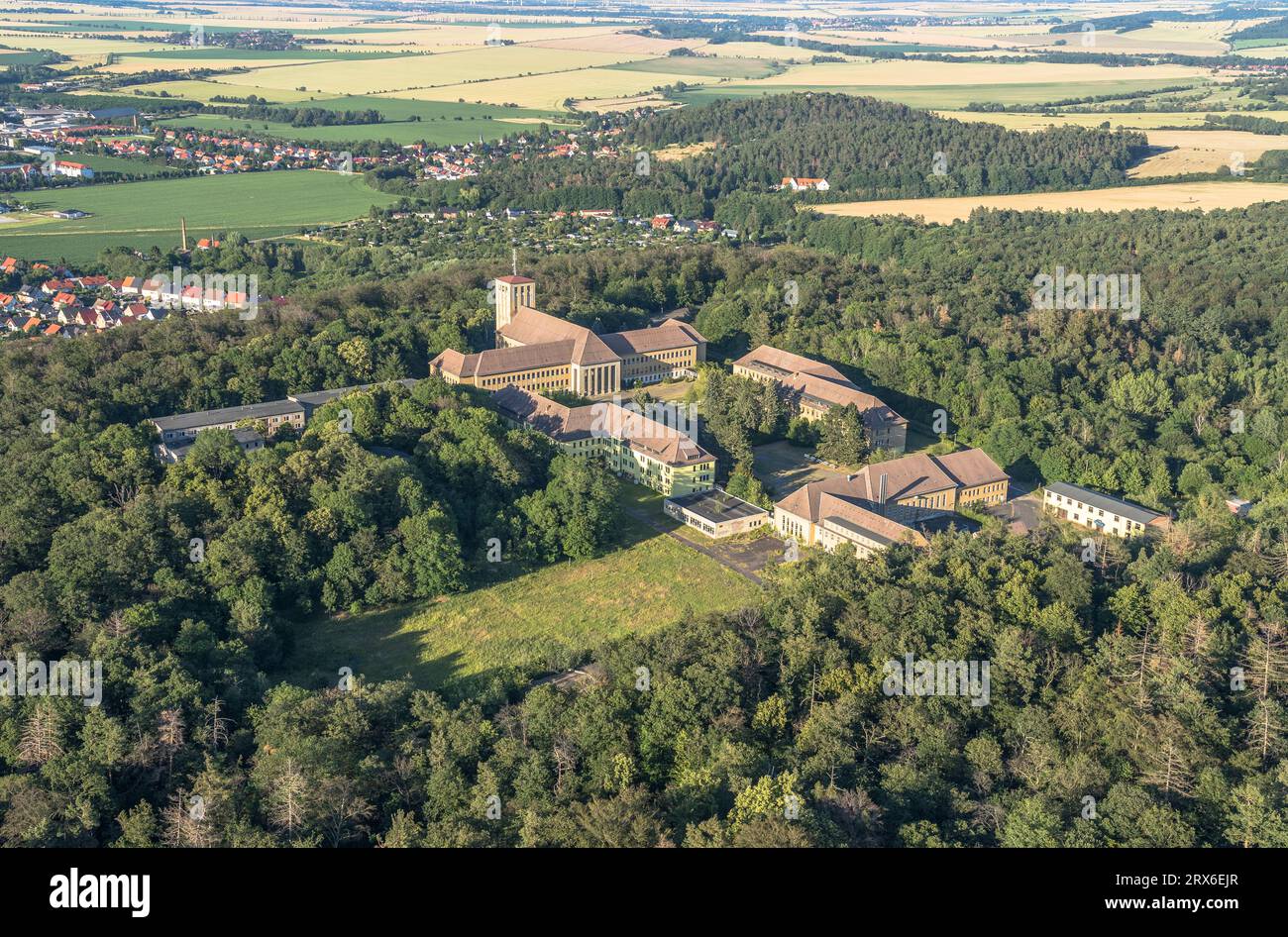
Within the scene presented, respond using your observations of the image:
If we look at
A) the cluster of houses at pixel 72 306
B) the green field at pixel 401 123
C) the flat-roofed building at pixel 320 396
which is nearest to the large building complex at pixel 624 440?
the flat-roofed building at pixel 320 396

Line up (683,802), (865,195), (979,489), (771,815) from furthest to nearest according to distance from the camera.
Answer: (865,195)
(979,489)
(683,802)
(771,815)

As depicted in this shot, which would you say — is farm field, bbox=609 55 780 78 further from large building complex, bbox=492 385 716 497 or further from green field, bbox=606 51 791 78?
large building complex, bbox=492 385 716 497

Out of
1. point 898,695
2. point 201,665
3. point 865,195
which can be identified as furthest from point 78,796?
point 865,195

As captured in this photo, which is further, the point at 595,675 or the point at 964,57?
the point at 964,57

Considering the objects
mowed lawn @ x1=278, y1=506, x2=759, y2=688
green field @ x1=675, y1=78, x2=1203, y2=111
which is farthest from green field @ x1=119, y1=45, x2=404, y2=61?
mowed lawn @ x1=278, y1=506, x2=759, y2=688

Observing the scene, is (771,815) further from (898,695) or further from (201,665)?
(201,665)

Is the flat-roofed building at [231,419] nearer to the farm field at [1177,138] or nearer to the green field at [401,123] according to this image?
the green field at [401,123]
